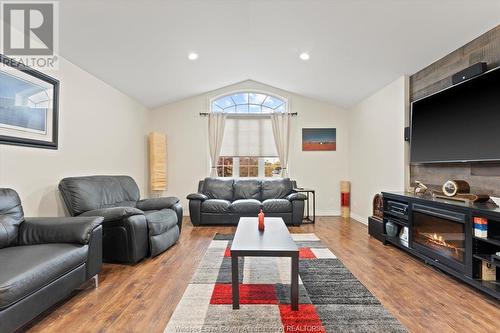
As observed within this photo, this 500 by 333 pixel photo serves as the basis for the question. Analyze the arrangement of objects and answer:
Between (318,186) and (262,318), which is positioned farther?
(318,186)

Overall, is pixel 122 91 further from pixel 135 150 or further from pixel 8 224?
pixel 8 224

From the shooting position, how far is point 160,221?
3.32 metres

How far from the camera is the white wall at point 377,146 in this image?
4109mm

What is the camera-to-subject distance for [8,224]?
2.15m

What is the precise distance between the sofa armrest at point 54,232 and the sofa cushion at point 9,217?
2.0 inches

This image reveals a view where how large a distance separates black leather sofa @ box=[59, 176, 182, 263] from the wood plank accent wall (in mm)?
3434

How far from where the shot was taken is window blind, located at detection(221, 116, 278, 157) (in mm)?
6246

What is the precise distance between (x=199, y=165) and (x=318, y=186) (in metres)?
2.70

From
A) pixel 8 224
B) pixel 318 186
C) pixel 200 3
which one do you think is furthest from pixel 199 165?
pixel 8 224

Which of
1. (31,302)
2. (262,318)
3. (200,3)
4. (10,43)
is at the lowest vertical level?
(262,318)

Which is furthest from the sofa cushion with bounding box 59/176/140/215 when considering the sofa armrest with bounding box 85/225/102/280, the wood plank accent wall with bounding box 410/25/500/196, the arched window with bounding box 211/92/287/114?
the wood plank accent wall with bounding box 410/25/500/196

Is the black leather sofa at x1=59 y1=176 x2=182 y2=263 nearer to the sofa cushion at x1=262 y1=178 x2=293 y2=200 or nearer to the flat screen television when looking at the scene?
the sofa cushion at x1=262 y1=178 x2=293 y2=200

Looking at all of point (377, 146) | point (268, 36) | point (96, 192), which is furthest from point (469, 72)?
point (96, 192)

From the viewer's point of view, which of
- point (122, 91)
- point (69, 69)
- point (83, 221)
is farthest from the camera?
point (122, 91)
